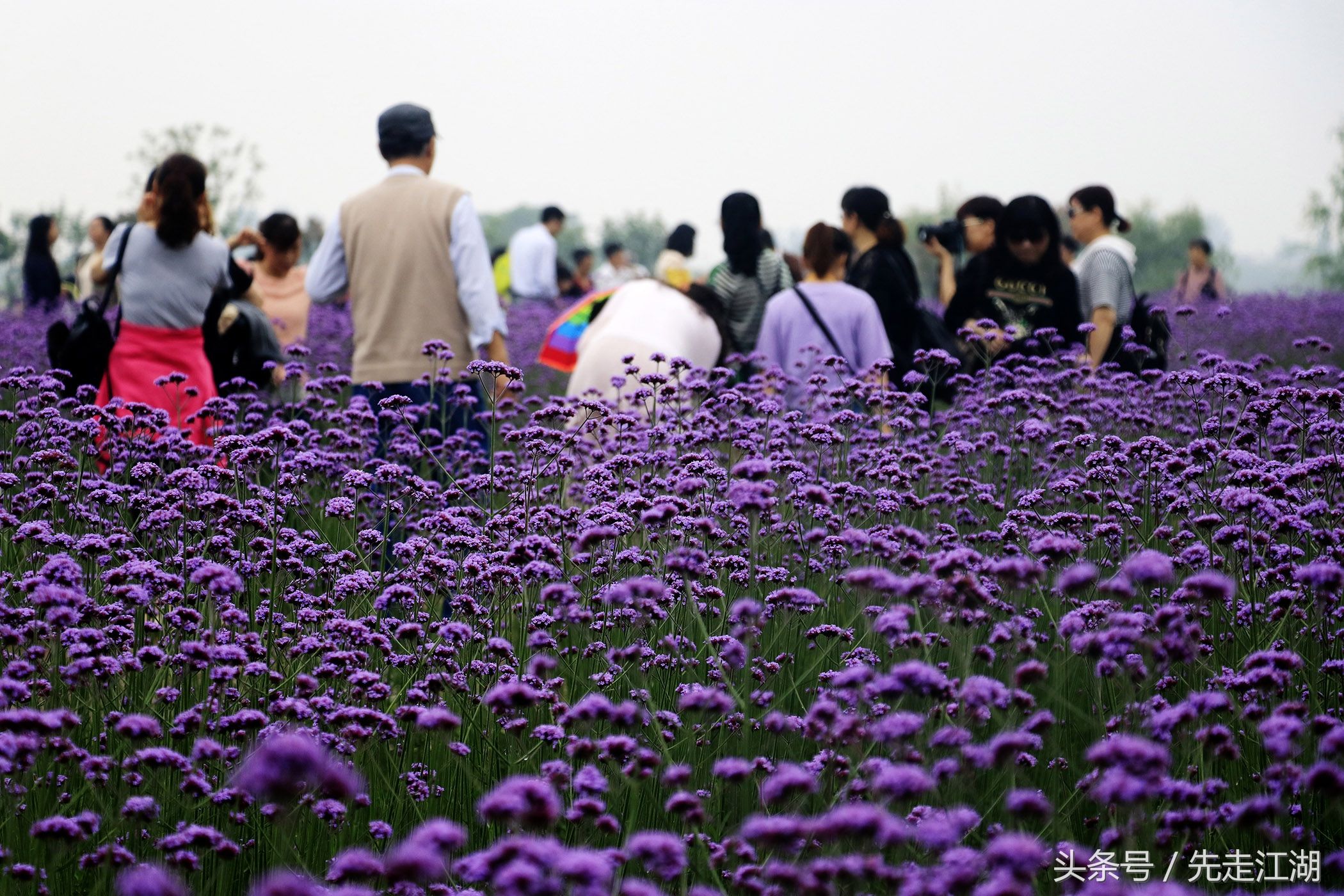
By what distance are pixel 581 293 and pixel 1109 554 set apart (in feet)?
63.1

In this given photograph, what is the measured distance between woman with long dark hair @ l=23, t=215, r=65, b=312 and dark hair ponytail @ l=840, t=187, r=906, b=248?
1290 centimetres

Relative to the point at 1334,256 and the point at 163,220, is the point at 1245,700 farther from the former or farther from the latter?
the point at 1334,256

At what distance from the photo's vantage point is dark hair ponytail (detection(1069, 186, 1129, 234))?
29.4 ft

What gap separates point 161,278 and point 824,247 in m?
3.98

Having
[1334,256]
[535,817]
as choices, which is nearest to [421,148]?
[535,817]

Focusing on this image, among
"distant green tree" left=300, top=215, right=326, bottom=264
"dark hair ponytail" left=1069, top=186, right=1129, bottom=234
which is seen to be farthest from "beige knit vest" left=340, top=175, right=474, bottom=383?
"distant green tree" left=300, top=215, right=326, bottom=264

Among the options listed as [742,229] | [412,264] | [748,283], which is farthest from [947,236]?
[412,264]

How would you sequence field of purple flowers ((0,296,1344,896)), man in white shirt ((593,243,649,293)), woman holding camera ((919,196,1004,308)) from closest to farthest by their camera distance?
field of purple flowers ((0,296,1344,896))
woman holding camera ((919,196,1004,308))
man in white shirt ((593,243,649,293))

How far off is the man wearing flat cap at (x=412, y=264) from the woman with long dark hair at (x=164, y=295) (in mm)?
697

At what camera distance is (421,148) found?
722 cm

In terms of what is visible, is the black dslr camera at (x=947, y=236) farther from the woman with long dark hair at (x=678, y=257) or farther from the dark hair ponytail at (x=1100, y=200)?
the woman with long dark hair at (x=678, y=257)

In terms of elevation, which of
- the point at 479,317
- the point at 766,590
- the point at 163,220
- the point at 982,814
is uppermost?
the point at 163,220

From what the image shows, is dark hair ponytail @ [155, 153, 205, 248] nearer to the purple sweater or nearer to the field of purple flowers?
the field of purple flowers

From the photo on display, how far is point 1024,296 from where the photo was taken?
8562mm
